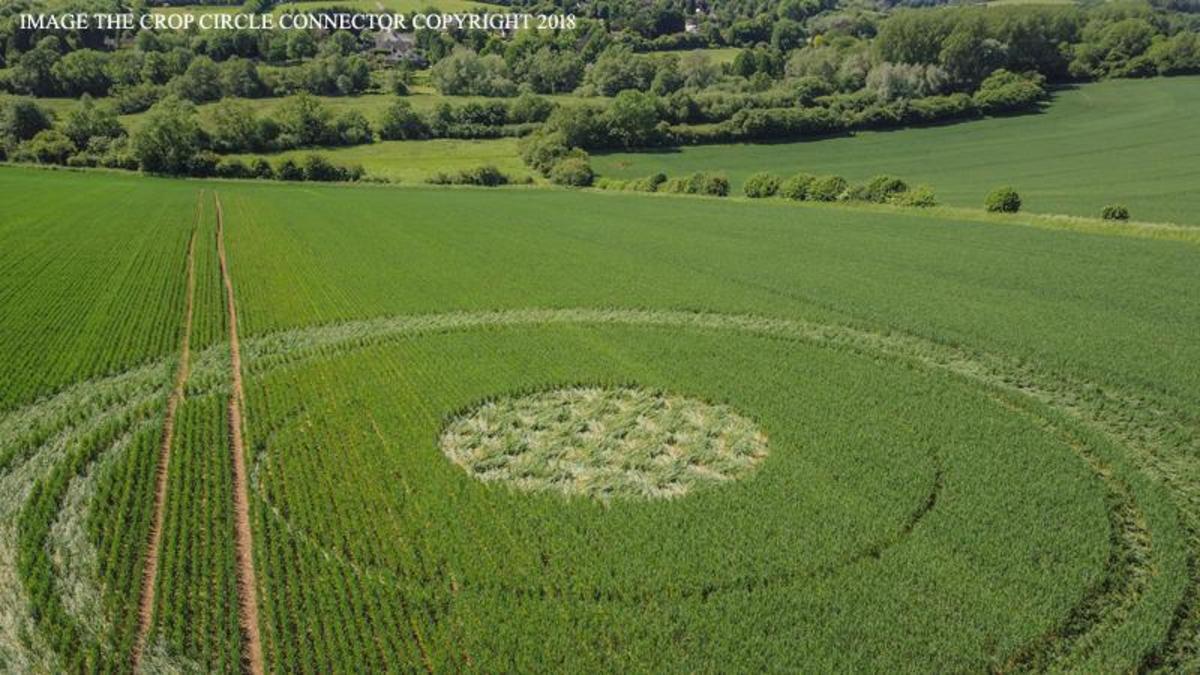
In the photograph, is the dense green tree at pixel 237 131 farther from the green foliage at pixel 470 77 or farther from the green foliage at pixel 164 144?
the green foliage at pixel 470 77

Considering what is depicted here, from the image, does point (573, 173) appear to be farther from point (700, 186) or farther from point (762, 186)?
point (762, 186)

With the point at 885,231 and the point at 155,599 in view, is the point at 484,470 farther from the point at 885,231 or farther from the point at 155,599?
the point at 885,231

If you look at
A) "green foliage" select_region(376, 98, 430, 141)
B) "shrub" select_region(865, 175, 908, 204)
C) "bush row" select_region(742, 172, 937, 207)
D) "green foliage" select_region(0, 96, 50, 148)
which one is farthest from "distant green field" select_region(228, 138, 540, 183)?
"shrub" select_region(865, 175, 908, 204)

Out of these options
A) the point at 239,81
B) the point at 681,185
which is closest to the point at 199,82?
the point at 239,81

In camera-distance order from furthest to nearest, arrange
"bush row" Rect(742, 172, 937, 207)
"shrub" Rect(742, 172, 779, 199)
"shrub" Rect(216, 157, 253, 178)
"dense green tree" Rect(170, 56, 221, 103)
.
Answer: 1. "dense green tree" Rect(170, 56, 221, 103)
2. "shrub" Rect(216, 157, 253, 178)
3. "shrub" Rect(742, 172, 779, 199)
4. "bush row" Rect(742, 172, 937, 207)

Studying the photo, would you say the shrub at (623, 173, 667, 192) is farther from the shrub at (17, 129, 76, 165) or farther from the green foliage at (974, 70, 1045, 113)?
the shrub at (17, 129, 76, 165)

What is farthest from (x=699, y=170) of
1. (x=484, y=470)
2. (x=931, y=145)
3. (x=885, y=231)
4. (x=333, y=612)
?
(x=333, y=612)
